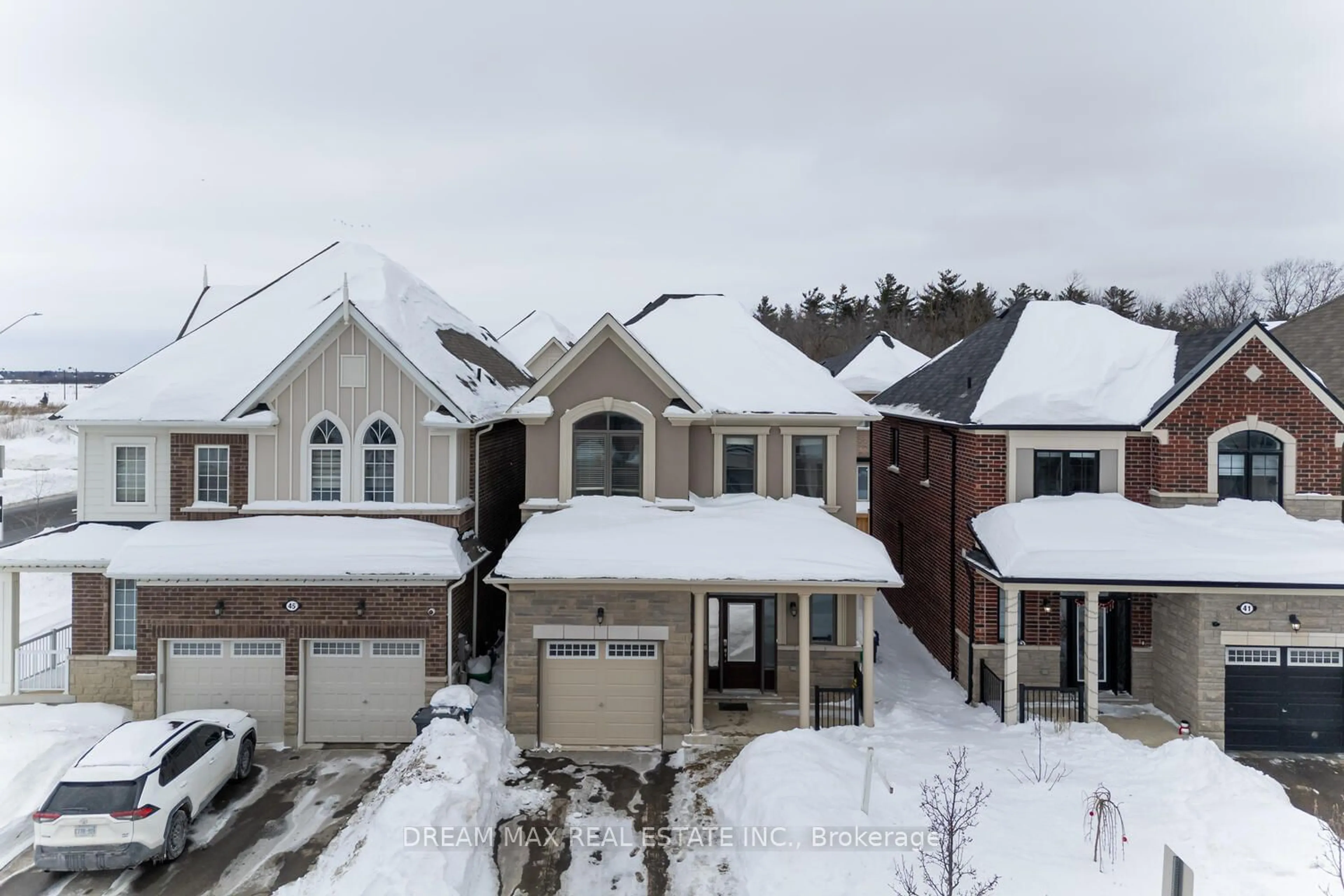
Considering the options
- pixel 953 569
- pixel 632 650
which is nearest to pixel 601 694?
pixel 632 650

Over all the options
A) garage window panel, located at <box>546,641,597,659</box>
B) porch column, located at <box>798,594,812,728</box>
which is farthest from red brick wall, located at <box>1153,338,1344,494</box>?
garage window panel, located at <box>546,641,597,659</box>

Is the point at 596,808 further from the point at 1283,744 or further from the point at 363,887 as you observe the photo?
the point at 1283,744

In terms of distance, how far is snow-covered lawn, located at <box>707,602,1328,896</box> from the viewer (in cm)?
875

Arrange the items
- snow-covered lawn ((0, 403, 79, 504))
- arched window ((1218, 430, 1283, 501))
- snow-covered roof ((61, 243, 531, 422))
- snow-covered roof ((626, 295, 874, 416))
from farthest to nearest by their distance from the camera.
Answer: snow-covered lawn ((0, 403, 79, 504)), snow-covered roof ((626, 295, 874, 416)), snow-covered roof ((61, 243, 531, 422)), arched window ((1218, 430, 1283, 501))

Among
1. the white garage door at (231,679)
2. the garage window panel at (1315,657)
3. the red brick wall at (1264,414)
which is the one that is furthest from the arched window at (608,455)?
the garage window panel at (1315,657)

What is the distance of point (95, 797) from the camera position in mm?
9523

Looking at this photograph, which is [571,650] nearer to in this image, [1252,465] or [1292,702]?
[1292,702]

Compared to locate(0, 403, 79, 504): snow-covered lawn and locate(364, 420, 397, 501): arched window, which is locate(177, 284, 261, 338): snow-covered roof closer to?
locate(364, 420, 397, 501): arched window

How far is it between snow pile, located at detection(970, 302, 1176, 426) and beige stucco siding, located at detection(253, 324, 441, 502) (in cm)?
1128

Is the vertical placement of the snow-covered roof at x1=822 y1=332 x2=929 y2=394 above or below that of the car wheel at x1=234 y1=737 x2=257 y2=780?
above

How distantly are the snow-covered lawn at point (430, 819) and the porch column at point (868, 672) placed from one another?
636 centimetres

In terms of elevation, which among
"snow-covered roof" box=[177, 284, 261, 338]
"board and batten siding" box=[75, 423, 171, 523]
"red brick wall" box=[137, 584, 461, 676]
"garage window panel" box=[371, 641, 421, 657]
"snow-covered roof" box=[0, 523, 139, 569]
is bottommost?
"garage window panel" box=[371, 641, 421, 657]

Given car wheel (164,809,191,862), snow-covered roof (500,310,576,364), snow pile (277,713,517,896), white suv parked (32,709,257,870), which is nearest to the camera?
snow pile (277,713,517,896)

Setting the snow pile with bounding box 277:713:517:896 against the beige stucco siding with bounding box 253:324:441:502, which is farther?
the beige stucco siding with bounding box 253:324:441:502
